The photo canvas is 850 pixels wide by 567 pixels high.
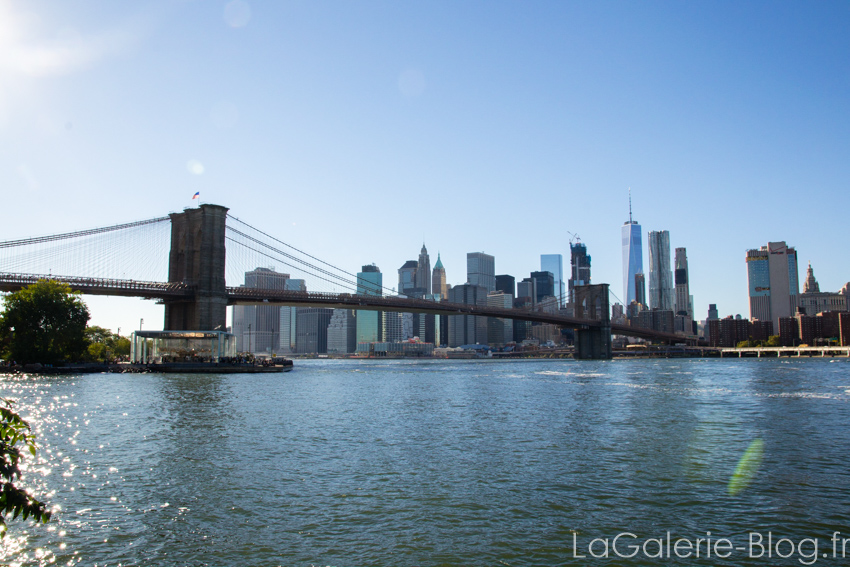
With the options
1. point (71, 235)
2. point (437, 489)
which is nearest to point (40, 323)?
point (71, 235)

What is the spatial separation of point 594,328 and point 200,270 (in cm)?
8843

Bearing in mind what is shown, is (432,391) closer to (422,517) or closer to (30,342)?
(422,517)

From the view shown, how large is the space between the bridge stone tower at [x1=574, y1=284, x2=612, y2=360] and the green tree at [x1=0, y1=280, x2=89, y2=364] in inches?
3980

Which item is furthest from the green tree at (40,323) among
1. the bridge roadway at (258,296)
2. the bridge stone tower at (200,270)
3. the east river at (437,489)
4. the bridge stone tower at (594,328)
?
the bridge stone tower at (594,328)

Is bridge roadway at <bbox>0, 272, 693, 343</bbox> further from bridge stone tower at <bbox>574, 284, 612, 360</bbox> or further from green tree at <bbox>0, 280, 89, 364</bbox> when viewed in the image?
bridge stone tower at <bbox>574, 284, 612, 360</bbox>

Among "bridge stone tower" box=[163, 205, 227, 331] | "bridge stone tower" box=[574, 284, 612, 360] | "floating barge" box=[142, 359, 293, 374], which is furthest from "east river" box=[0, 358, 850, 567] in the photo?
"bridge stone tower" box=[574, 284, 612, 360]

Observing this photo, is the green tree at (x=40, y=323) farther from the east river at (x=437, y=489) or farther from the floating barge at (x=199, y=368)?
the east river at (x=437, y=489)

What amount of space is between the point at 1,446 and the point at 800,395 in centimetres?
4373

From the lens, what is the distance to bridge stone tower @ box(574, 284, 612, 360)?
439 ft

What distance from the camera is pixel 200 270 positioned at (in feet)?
250

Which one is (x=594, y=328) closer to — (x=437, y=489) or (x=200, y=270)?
(x=200, y=270)

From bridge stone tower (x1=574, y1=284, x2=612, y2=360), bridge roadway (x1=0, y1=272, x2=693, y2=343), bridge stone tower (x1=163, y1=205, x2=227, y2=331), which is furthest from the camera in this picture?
bridge stone tower (x1=574, y1=284, x2=612, y2=360)

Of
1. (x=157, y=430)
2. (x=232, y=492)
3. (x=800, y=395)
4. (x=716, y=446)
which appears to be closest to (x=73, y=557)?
(x=232, y=492)

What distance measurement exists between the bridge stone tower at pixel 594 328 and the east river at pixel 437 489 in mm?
106925
